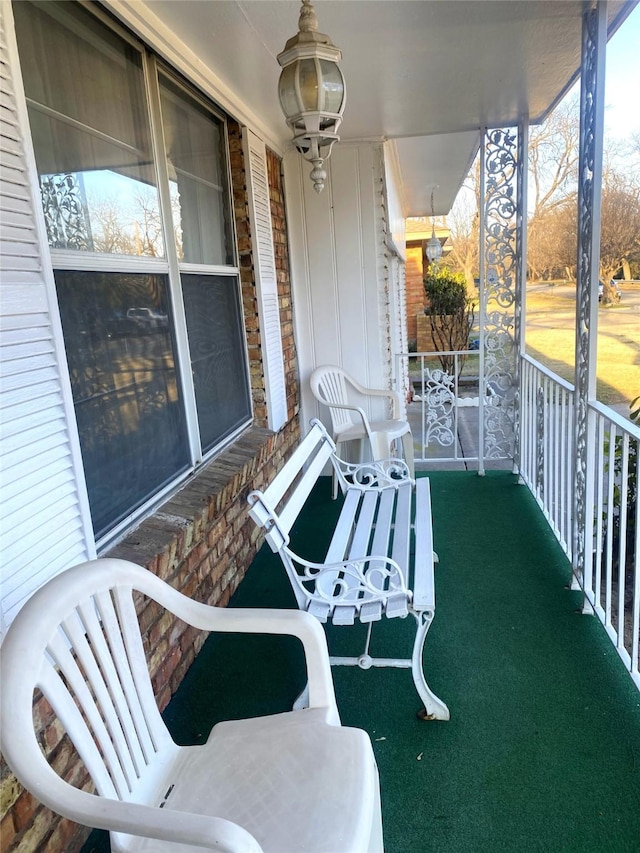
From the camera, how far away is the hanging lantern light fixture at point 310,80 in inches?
63.6

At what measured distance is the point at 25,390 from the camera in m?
1.34

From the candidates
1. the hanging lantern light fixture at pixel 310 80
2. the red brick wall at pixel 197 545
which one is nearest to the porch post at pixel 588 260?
the hanging lantern light fixture at pixel 310 80

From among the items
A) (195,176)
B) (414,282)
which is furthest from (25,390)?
(414,282)

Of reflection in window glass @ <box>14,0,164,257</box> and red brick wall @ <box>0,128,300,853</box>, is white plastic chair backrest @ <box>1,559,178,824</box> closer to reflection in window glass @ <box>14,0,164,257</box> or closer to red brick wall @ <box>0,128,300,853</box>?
red brick wall @ <box>0,128,300,853</box>

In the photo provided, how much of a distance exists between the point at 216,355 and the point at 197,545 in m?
0.98

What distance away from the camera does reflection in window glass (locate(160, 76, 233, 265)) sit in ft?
7.94

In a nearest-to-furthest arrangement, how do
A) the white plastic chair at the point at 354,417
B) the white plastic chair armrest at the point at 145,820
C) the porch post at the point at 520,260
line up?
the white plastic chair armrest at the point at 145,820, the porch post at the point at 520,260, the white plastic chair at the point at 354,417

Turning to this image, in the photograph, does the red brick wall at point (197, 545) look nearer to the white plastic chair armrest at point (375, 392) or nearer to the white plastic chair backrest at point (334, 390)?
the white plastic chair backrest at point (334, 390)

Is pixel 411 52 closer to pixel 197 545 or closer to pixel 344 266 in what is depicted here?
pixel 344 266

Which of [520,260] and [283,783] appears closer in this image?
[283,783]

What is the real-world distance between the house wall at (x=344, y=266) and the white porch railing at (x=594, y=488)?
1.07m

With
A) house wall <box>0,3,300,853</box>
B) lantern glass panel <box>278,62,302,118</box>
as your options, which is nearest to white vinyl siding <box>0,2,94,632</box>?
house wall <box>0,3,300,853</box>

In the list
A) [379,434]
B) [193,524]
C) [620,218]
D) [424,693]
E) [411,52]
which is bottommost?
[424,693]

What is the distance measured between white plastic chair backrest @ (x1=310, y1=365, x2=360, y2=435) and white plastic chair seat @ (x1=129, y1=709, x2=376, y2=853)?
8.87 ft
